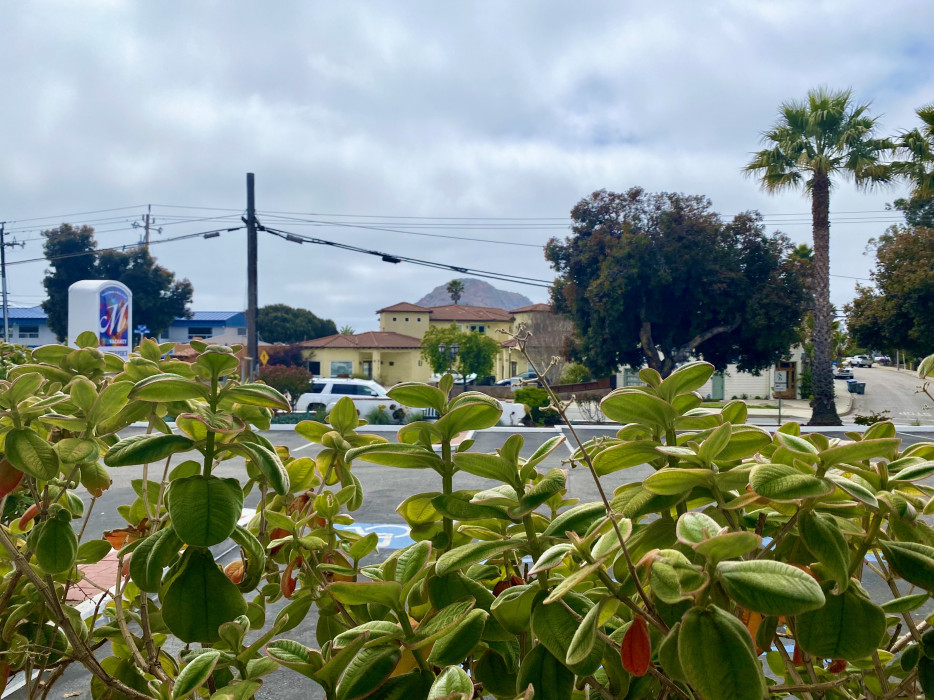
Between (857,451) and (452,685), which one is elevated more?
(857,451)

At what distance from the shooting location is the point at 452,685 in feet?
1.82

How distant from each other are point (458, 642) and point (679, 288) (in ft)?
89.3

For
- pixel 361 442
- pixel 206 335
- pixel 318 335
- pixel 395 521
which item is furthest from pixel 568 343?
pixel 206 335

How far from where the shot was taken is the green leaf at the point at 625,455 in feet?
2.23

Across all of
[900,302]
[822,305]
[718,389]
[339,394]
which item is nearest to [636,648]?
[822,305]

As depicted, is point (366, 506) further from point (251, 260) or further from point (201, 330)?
point (201, 330)

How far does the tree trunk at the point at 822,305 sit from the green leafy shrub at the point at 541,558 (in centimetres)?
2129

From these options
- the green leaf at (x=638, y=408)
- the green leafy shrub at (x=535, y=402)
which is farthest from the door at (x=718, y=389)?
the green leaf at (x=638, y=408)

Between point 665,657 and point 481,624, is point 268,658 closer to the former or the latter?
point 481,624

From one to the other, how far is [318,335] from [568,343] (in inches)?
1390

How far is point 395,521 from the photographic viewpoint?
8734mm

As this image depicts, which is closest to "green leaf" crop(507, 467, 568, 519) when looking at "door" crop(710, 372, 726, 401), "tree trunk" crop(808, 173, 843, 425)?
"tree trunk" crop(808, 173, 843, 425)

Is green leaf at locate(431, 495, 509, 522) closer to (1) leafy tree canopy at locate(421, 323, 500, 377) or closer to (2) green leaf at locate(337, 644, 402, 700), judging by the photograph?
(2) green leaf at locate(337, 644, 402, 700)

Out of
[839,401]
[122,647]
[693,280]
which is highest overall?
[693,280]
